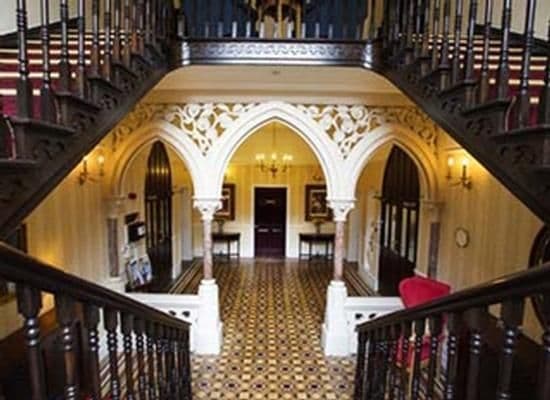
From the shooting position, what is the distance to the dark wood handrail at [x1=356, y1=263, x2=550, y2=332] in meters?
0.83

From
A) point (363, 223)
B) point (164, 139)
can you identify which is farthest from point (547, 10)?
point (363, 223)

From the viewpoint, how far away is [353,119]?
4.66m

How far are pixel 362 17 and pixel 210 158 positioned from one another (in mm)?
2217

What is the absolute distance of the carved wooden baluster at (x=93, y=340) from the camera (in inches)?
45.0

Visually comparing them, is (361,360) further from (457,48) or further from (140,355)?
(457,48)

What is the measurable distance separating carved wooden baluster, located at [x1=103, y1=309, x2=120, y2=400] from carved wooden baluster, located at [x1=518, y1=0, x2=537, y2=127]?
164 cm

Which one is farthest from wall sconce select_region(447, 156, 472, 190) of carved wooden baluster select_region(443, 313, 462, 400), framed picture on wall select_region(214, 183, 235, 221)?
framed picture on wall select_region(214, 183, 235, 221)

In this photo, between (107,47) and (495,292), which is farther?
(107,47)

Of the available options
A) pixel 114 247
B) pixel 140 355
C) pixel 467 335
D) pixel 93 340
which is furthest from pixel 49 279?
pixel 114 247

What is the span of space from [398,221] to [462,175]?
2256 millimetres

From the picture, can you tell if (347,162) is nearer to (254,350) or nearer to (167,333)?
(254,350)

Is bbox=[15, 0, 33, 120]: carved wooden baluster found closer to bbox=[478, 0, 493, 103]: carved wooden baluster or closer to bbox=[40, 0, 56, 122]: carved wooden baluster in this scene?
bbox=[40, 0, 56, 122]: carved wooden baluster

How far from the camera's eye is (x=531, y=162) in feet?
5.13

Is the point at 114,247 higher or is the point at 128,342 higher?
the point at 128,342
